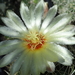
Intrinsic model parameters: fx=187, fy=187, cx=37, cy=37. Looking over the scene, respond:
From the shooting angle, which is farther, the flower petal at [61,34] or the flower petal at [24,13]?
the flower petal at [24,13]

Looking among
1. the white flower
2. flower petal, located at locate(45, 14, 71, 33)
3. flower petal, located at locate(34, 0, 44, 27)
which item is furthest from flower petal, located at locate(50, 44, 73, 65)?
flower petal, located at locate(34, 0, 44, 27)

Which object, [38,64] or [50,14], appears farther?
[50,14]

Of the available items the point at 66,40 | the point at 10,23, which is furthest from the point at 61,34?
the point at 10,23

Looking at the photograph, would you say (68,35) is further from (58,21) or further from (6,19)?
(6,19)

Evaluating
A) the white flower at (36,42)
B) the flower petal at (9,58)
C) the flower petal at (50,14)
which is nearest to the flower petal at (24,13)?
the white flower at (36,42)

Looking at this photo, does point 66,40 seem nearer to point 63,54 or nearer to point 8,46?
point 63,54

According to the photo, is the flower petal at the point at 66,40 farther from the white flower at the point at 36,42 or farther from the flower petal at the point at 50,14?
the flower petal at the point at 50,14

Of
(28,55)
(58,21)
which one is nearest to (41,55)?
(28,55)

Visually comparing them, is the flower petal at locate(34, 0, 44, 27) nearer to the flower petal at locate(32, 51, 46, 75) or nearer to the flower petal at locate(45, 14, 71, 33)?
the flower petal at locate(45, 14, 71, 33)
